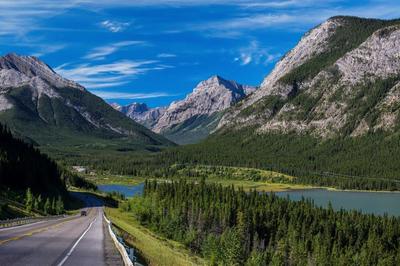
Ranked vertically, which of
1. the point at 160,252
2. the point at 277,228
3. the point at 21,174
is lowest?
the point at 277,228

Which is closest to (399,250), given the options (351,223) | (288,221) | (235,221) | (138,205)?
(351,223)

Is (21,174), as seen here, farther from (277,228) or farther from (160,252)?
(160,252)

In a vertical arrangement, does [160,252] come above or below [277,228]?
above

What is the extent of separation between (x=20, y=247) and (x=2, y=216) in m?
59.0

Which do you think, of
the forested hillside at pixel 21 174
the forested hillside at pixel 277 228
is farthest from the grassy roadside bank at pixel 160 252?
the forested hillside at pixel 21 174

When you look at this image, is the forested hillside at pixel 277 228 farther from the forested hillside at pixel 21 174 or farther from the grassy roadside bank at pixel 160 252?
the grassy roadside bank at pixel 160 252

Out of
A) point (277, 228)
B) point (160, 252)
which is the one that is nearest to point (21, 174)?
point (277, 228)

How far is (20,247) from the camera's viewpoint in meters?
36.6

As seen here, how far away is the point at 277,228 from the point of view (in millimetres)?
170500

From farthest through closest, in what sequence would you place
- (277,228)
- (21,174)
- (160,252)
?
(277,228)
(21,174)
(160,252)

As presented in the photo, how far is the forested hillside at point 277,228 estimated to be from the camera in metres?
140

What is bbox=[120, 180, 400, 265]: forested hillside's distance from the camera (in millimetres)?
Result: 140250

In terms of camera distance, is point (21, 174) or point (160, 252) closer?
point (160, 252)

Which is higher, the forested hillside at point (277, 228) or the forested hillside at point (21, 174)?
the forested hillside at point (21, 174)
